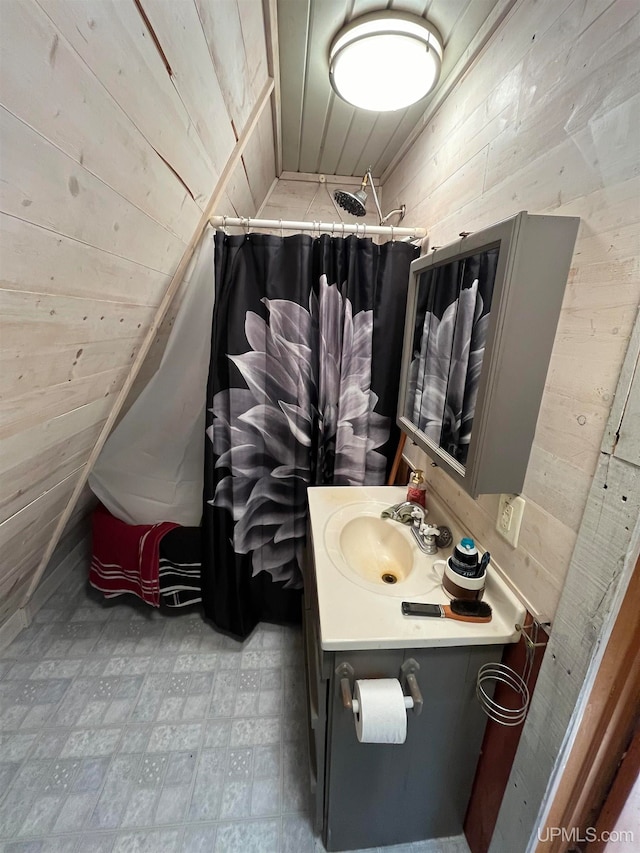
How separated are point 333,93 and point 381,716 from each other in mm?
2029

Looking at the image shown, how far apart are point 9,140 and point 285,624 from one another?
1.96 meters

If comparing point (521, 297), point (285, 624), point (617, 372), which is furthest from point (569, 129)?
point (285, 624)

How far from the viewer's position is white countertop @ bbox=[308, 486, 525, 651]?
32.5 inches

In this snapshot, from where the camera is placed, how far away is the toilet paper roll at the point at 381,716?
0.78m

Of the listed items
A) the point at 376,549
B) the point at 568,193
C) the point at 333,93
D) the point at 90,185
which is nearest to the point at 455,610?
the point at 376,549

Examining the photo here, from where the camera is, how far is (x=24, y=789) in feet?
3.88

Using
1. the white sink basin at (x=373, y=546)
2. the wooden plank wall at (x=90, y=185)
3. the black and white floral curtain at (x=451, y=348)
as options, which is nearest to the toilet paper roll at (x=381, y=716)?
the white sink basin at (x=373, y=546)

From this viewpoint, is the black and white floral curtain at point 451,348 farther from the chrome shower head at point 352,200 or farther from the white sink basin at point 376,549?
the chrome shower head at point 352,200

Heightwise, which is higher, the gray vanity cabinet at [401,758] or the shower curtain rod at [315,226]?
the shower curtain rod at [315,226]

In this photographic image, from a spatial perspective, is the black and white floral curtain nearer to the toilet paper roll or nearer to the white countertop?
the white countertop

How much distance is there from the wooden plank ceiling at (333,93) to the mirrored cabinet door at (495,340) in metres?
0.62

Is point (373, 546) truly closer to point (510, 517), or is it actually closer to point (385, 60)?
point (510, 517)

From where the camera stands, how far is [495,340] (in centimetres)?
78

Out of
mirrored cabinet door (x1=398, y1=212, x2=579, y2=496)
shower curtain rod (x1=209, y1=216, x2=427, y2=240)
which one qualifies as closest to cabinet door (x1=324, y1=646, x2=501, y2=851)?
mirrored cabinet door (x1=398, y1=212, x2=579, y2=496)
